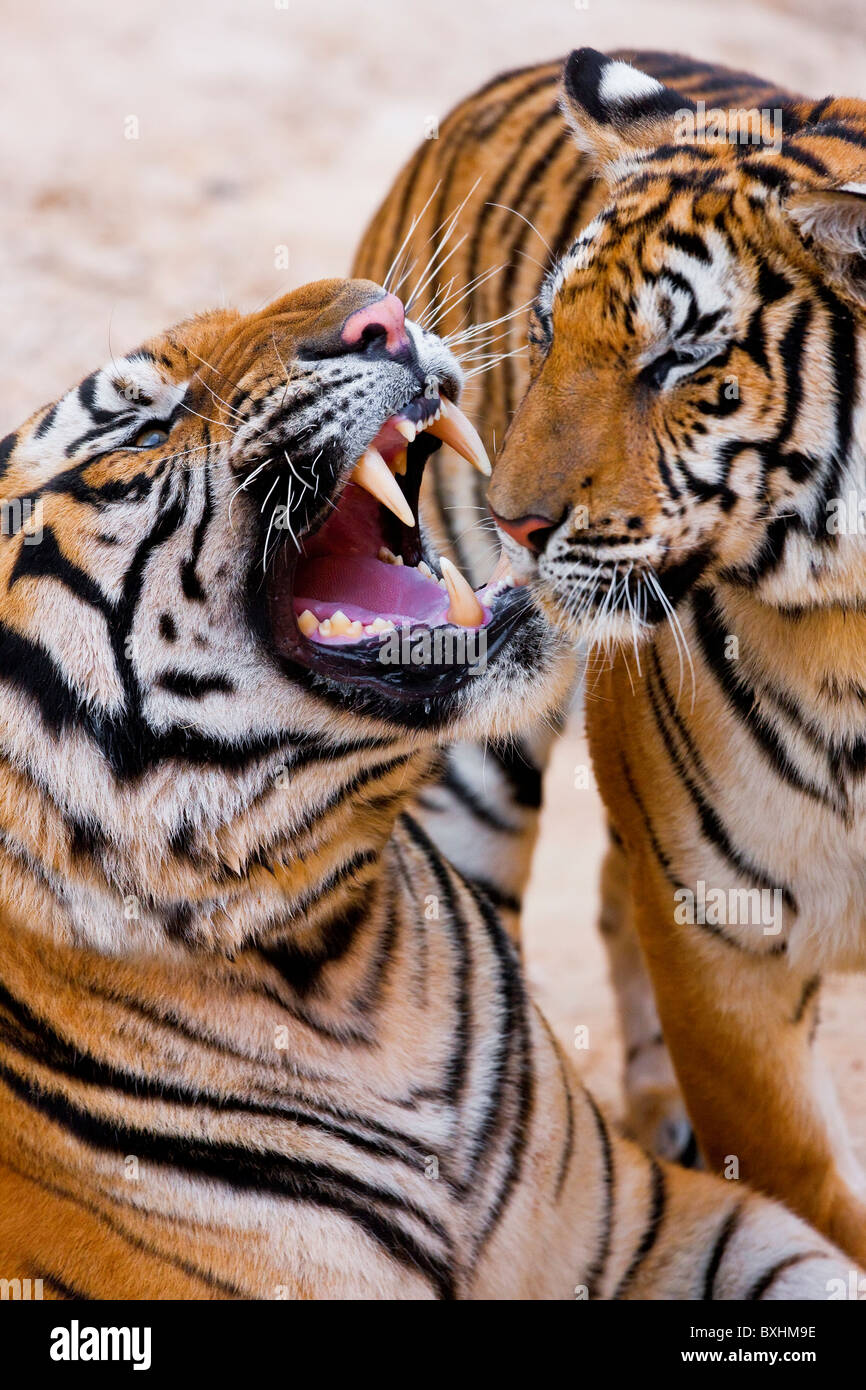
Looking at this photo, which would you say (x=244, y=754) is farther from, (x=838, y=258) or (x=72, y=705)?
(x=838, y=258)

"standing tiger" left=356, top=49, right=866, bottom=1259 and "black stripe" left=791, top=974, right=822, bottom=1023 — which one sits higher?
"standing tiger" left=356, top=49, right=866, bottom=1259

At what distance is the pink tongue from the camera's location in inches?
73.1

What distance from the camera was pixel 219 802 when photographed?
1703 mm

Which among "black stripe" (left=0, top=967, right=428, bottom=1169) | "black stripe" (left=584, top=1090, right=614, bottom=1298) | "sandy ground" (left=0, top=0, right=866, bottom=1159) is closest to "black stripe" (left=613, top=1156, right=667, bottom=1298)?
"black stripe" (left=584, top=1090, right=614, bottom=1298)

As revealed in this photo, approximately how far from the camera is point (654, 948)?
7.35ft

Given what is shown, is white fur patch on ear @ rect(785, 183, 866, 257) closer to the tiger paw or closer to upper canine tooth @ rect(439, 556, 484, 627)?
upper canine tooth @ rect(439, 556, 484, 627)

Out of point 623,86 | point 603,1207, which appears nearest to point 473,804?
point 603,1207

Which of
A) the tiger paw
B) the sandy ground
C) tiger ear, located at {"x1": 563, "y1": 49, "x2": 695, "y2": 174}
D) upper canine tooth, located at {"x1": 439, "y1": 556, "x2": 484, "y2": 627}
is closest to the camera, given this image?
upper canine tooth, located at {"x1": 439, "y1": 556, "x2": 484, "y2": 627}

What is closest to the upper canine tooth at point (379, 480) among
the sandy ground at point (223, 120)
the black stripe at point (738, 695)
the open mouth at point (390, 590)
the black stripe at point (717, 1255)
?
the open mouth at point (390, 590)

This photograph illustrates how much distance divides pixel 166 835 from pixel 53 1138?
362mm

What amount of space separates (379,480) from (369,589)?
21 centimetres

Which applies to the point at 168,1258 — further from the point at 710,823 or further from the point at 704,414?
the point at 704,414

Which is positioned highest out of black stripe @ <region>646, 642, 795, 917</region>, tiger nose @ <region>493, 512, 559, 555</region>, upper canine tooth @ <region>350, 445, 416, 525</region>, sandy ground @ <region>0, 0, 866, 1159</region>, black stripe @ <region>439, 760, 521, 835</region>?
sandy ground @ <region>0, 0, 866, 1159</region>

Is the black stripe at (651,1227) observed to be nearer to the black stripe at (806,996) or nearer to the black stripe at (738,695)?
the black stripe at (806,996)
